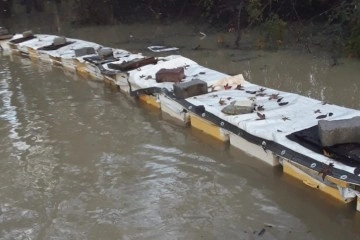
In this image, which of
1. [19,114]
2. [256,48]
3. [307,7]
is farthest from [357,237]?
[307,7]

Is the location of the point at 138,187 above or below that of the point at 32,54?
below

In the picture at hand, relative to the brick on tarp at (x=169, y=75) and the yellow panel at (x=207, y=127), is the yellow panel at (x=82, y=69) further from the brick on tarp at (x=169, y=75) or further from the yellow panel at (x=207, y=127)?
the yellow panel at (x=207, y=127)

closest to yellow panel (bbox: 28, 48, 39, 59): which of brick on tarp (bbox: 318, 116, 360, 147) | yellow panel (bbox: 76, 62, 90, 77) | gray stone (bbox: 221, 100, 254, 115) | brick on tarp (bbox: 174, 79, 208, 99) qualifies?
yellow panel (bbox: 76, 62, 90, 77)

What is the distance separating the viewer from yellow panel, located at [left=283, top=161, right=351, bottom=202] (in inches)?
165

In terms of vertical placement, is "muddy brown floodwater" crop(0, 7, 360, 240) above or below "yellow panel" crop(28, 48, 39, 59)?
below

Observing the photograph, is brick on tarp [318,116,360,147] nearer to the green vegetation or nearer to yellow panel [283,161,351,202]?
yellow panel [283,161,351,202]

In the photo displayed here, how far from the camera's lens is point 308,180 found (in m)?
4.43

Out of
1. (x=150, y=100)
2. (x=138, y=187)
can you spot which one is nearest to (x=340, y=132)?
(x=138, y=187)

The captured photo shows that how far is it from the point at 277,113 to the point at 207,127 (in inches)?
38.1

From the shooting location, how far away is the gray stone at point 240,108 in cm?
547

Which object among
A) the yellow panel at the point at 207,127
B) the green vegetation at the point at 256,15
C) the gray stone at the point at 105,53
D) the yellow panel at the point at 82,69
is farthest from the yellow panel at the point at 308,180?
the yellow panel at the point at 82,69

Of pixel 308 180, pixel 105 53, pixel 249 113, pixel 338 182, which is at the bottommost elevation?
pixel 308 180

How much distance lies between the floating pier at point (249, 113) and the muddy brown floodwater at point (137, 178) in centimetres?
17

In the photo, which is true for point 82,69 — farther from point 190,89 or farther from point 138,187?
point 138,187
